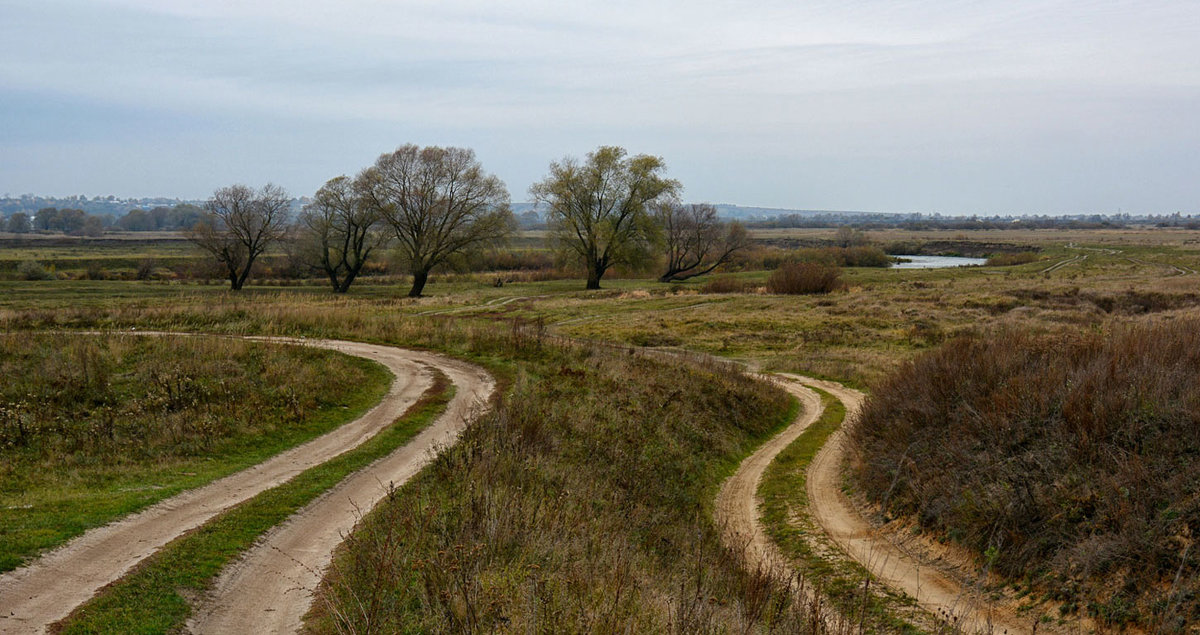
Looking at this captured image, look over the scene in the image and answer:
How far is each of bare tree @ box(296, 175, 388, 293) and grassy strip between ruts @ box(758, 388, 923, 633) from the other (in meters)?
54.2

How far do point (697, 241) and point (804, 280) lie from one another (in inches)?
883

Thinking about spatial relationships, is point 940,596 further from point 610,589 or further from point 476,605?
point 476,605

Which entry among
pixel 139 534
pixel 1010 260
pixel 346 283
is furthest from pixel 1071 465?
pixel 1010 260

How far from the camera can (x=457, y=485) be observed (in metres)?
10.9

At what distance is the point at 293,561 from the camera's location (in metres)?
8.33

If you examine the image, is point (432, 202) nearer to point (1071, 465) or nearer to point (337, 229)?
point (337, 229)

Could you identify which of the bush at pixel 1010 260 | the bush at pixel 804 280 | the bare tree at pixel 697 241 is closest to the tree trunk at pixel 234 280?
the bare tree at pixel 697 241

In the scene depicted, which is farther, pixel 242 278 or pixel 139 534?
pixel 242 278

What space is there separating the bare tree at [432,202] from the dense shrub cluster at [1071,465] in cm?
5299

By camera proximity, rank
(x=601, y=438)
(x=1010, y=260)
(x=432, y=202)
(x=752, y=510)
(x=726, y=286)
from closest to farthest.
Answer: (x=752, y=510)
(x=601, y=438)
(x=432, y=202)
(x=726, y=286)
(x=1010, y=260)

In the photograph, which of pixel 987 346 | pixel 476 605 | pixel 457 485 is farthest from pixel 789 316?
pixel 476 605

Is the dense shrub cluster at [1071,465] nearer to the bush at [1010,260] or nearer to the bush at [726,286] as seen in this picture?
the bush at [726,286]

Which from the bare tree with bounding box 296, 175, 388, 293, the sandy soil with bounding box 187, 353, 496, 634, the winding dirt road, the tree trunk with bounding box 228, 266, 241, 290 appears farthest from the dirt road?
the tree trunk with bounding box 228, 266, 241, 290

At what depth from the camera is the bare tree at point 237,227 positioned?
67250mm
